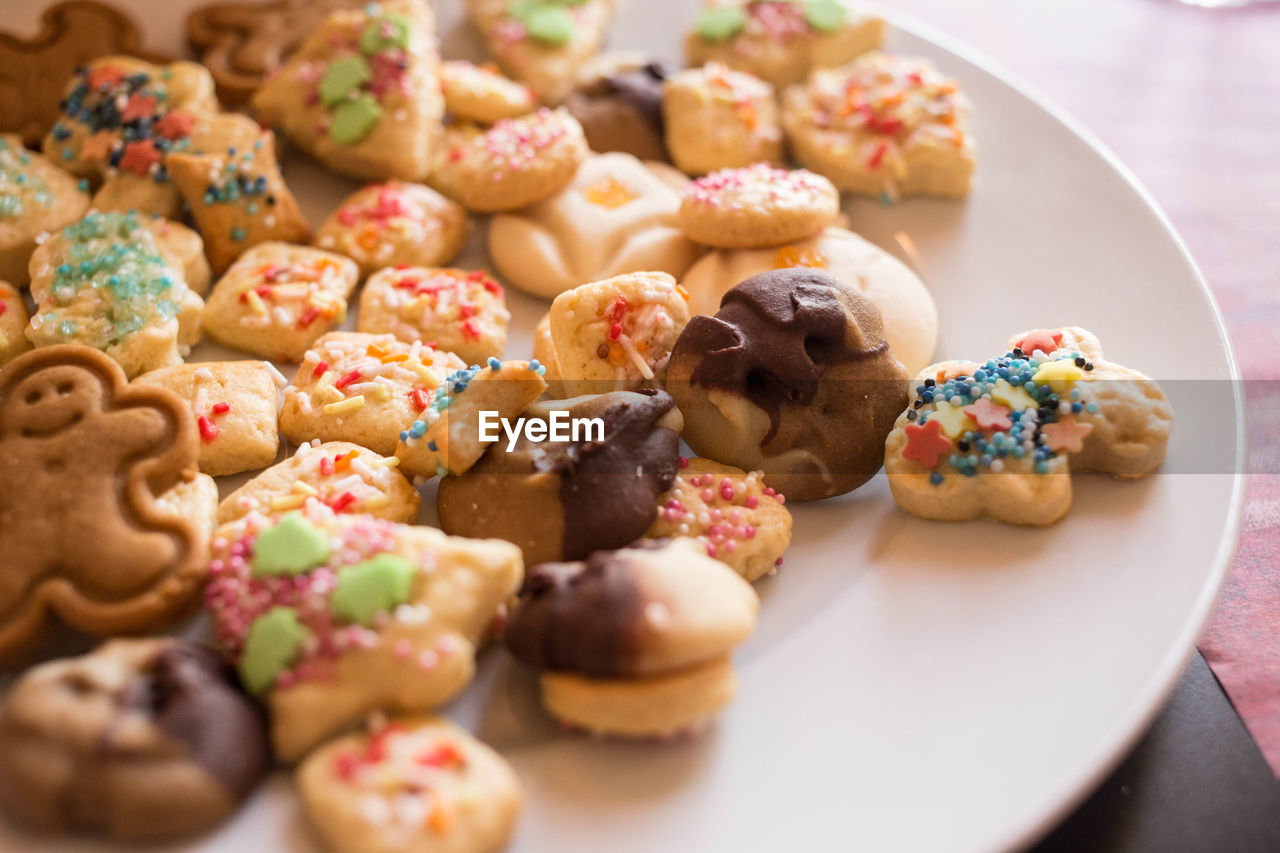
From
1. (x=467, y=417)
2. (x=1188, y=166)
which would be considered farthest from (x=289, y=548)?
(x=1188, y=166)

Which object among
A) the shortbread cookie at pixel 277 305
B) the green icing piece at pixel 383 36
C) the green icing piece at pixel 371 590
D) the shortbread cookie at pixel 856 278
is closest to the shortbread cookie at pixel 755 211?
the shortbread cookie at pixel 856 278

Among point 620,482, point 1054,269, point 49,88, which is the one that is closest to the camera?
point 620,482

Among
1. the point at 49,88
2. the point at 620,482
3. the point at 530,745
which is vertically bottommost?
the point at 530,745

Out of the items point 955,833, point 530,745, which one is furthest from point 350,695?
point 955,833

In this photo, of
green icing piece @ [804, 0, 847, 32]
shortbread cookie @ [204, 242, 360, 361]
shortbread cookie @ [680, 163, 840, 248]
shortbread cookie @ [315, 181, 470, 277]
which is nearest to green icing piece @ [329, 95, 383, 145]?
shortbread cookie @ [315, 181, 470, 277]

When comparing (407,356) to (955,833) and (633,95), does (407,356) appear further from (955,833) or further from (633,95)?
(955,833)

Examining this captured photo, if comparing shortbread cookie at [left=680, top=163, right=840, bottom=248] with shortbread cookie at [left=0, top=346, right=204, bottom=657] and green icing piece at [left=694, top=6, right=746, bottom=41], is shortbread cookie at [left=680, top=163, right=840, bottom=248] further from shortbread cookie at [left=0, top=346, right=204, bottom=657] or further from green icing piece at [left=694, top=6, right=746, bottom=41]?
shortbread cookie at [left=0, top=346, right=204, bottom=657]

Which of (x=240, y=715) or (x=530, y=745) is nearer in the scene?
(x=240, y=715)

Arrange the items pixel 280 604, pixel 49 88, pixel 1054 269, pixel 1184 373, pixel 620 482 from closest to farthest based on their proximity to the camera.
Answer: pixel 280 604
pixel 620 482
pixel 1184 373
pixel 1054 269
pixel 49 88

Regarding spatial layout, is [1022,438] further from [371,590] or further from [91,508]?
[91,508]
